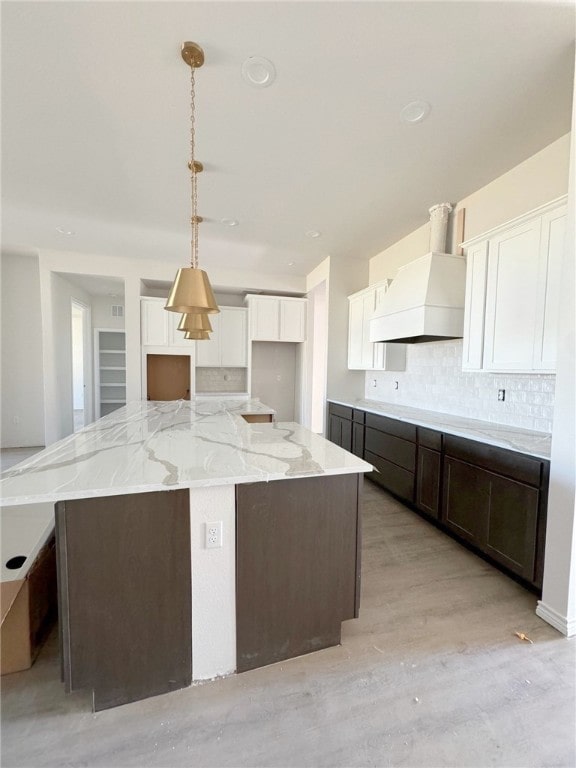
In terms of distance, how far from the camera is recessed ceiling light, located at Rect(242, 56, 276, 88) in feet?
5.70

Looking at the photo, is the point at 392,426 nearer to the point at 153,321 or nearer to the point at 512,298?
the point at 512,298

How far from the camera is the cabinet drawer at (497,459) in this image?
6.31 feet

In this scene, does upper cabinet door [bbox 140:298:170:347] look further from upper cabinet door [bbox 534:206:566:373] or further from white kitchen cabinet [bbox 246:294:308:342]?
upper cabinet door [bbox 534:206:566:373]

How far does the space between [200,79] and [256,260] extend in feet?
10.1

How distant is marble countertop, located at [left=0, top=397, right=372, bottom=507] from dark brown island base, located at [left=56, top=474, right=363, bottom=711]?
0.24 ft

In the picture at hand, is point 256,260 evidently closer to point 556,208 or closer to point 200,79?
point 200,79

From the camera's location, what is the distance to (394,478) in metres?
3.29

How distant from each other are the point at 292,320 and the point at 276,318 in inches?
11.4

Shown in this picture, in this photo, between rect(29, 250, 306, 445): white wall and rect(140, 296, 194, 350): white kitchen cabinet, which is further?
rect(140, 296, 194, 350): white kitchen cabinet

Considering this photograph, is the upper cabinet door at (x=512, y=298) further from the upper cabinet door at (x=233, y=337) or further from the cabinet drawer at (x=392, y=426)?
the upper cabinet door at (x=233, y=337)

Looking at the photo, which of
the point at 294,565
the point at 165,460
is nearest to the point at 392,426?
the point at 294,565

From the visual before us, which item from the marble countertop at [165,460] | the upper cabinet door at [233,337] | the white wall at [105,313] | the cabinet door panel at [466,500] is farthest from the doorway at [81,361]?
the cabinet door panel at [466,500]

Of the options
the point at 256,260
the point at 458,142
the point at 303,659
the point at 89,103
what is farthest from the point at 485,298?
the point at 256,260

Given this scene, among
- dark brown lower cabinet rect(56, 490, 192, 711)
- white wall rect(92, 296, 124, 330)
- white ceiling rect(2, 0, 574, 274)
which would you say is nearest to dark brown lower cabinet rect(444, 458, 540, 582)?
dark brown lower cabinet rect(56, 490, 192, 711)
